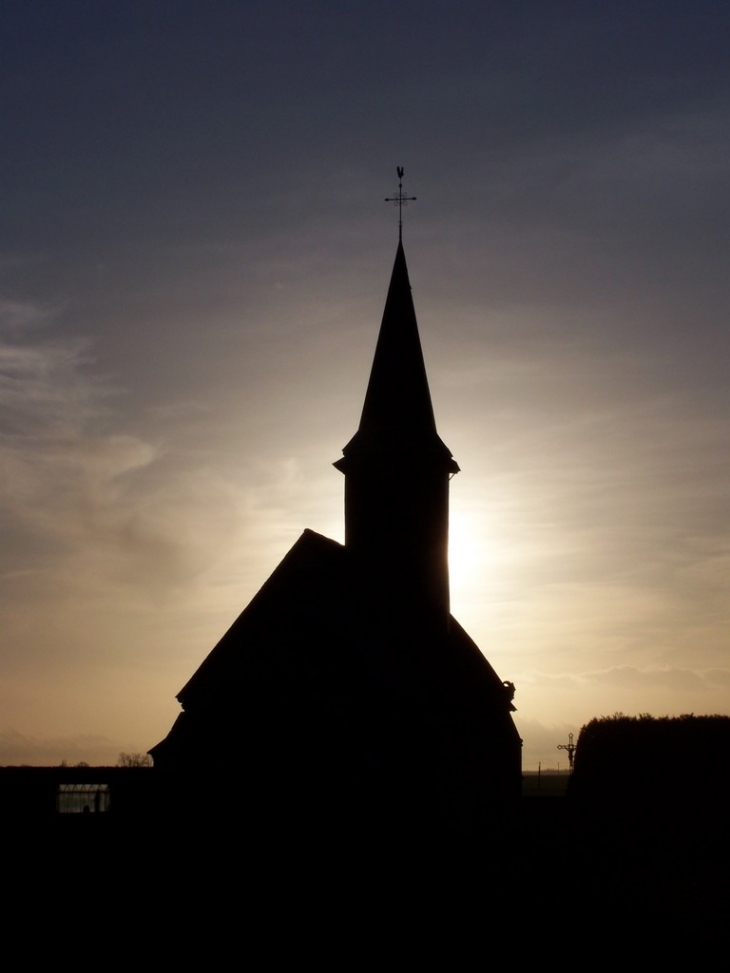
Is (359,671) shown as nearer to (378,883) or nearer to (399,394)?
(378,883)

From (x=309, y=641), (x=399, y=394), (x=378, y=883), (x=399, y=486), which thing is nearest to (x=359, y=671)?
(x=309, y=641)

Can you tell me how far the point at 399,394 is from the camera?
31922mm

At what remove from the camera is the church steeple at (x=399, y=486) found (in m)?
30.4

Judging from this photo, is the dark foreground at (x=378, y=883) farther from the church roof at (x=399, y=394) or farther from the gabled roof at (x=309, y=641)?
the church roof at (x=399, y=394)

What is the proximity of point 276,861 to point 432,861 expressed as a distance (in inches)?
139

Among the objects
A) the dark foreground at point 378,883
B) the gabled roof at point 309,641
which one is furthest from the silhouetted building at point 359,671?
the dark foreground at point 378,883

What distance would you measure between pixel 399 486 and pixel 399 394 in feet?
9.37

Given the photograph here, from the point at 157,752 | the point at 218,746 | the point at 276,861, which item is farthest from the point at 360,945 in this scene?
the point at 157,752

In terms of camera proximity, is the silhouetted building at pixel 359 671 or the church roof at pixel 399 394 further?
the church roof at pixel 399 394

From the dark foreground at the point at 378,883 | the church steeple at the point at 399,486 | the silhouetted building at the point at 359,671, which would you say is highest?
the church steeple at the point at 399,486

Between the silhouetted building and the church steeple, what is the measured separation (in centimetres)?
4

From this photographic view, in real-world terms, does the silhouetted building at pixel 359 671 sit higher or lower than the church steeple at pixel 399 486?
lower

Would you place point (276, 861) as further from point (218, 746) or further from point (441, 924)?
point (441, 924)

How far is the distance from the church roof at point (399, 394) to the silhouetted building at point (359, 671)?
5 centimetres
